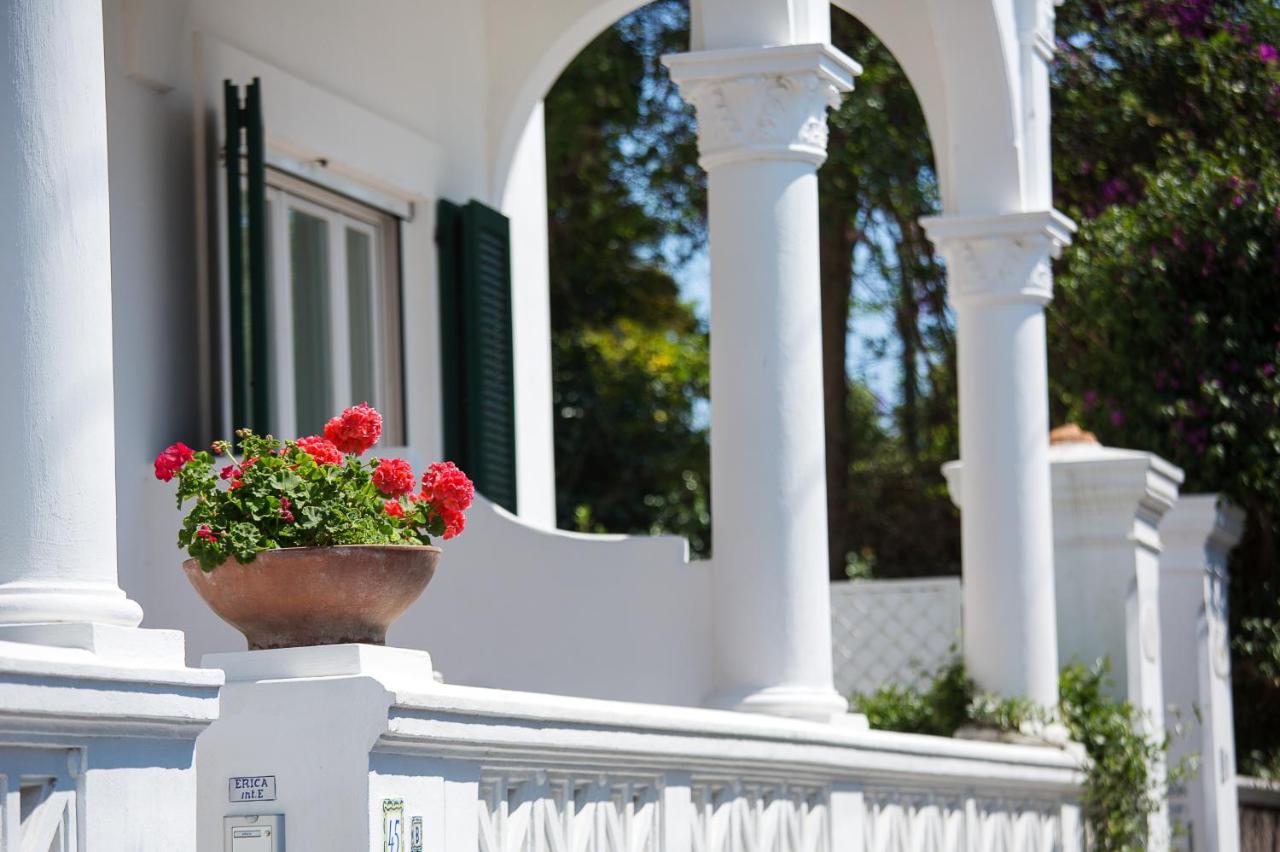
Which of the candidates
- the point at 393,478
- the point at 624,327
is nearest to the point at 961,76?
the point at 393,478

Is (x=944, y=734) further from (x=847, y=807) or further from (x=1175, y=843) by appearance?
(x=847, y=807)

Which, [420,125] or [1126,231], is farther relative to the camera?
[1126,231]

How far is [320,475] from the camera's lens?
158 inches

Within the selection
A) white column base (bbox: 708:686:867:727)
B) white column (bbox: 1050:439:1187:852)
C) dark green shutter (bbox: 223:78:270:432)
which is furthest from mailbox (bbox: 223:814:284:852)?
white column (bbox: 1050:439:1187:852)

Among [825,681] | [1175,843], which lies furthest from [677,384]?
[825,681]

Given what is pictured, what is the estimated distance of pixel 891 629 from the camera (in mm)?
11672

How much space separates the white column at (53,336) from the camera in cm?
342

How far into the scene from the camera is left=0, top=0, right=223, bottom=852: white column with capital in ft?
10.8

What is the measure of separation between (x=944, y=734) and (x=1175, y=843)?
1751mm

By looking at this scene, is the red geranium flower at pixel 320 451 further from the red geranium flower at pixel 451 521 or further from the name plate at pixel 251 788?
the name plate at pixel 251 788

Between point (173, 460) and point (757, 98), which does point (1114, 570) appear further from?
point (173, 460)

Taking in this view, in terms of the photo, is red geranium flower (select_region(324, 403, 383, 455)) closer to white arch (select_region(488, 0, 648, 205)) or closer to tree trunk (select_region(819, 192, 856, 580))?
white arch (select_region(488, 0, 648, 205))

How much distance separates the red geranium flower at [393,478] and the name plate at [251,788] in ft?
2.18

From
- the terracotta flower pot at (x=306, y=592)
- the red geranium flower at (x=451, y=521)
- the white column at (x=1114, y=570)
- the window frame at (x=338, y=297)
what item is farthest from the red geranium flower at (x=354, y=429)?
the white column at (x=1114, y=570)
